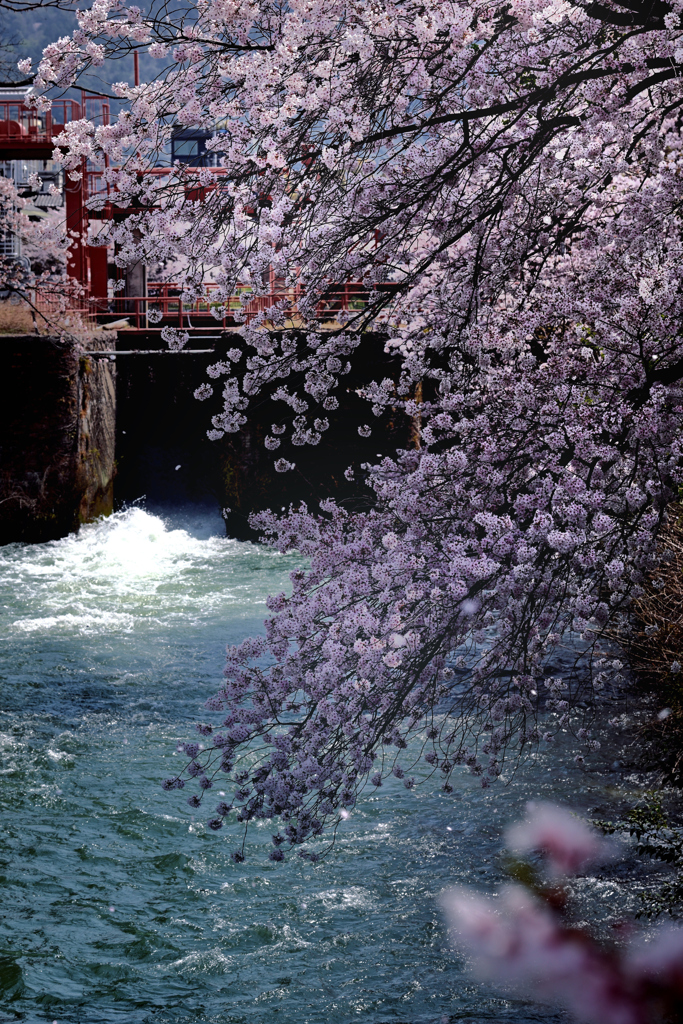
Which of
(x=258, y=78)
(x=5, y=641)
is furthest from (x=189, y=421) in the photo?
(x=258, y=78)

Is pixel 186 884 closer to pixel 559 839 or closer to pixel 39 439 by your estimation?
pixel 559 839

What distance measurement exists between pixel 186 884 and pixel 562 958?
2.50m

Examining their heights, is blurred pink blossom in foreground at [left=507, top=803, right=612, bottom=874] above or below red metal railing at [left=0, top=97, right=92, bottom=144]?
below

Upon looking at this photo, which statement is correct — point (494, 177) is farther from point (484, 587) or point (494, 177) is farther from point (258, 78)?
point (484, 587)

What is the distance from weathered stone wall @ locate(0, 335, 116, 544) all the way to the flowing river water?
19.9 ft

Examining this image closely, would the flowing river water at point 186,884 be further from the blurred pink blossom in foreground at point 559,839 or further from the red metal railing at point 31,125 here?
the red metal railing at point 31,125

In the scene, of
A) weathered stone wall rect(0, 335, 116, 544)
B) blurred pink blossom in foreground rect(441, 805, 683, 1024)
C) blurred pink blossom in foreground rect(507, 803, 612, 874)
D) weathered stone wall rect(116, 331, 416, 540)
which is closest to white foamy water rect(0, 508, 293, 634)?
weathered stone wall rect(0, 335, 116, 544)

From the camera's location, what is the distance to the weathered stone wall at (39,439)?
53.5 ft

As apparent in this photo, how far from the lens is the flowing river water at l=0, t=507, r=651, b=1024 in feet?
17.4

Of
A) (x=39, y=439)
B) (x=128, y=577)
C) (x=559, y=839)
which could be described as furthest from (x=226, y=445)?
(x=559, y=839)

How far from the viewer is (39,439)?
1636 cm

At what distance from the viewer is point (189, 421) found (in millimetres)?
19578

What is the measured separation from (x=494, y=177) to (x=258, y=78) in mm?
1928

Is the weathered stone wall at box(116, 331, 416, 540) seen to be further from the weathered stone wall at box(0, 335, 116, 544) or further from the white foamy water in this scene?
the weathered stone wall at box(0, 335, 116, 544)
